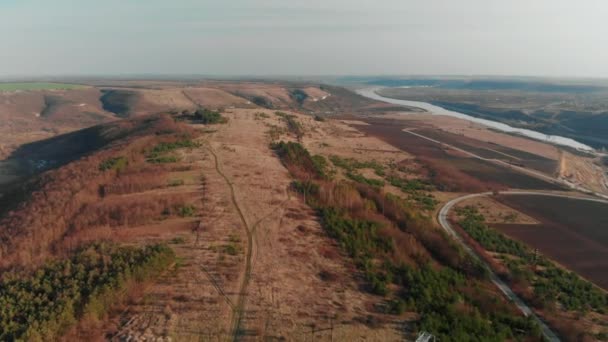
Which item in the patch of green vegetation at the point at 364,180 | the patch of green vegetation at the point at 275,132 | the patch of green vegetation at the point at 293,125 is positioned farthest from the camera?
the patch of green vegetation at the point at 293,125

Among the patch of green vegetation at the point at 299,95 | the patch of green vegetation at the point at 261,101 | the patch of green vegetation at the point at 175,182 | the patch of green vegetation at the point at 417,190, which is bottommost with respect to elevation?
the patch of green vegetation at the point at 417,190

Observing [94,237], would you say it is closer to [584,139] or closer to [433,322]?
[433,322]

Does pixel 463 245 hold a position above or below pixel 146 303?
below

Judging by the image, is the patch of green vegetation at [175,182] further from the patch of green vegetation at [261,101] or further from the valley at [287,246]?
the patch of green vegetation at [261,101]

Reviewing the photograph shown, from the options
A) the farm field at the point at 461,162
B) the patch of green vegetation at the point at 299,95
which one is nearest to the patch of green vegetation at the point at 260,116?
the farm field at the point at 461,162

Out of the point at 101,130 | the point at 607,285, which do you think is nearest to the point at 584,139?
the point at 607,285

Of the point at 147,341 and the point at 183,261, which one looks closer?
the point at 147,341

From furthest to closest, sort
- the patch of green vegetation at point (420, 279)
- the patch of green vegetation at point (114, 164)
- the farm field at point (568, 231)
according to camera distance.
Result: the patch of green vegetation at point (114, 164)
the farm field at point (568, 231)
the patch of green vegetation at point (420, 279)
